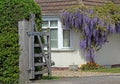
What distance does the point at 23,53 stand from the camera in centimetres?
1356

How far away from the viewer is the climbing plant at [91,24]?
939 inches

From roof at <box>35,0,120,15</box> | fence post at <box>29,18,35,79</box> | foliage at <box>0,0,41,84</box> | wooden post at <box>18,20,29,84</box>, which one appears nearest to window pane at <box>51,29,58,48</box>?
roof at <box>35,0,120,15</box>

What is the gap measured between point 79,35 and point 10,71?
11.6m

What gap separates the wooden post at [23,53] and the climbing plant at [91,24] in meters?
10.5

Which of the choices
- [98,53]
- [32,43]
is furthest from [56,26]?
[32,43]

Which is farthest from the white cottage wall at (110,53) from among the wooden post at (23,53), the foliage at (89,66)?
the wooden post at (23,53)

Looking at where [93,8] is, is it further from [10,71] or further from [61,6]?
[10,71]

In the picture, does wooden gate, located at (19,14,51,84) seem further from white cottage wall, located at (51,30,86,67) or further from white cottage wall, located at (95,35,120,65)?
white cottage wall, located at (95,35,120,65)

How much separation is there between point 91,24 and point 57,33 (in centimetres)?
224

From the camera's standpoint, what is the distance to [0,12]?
535 inches

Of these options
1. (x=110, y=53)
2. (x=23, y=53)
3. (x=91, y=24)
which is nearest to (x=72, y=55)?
(x=91, y=24)

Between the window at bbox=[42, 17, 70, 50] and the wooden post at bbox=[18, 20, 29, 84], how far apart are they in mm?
11092

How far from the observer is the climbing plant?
23.9 meters

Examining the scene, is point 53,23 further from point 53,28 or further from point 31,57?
point 31,57
